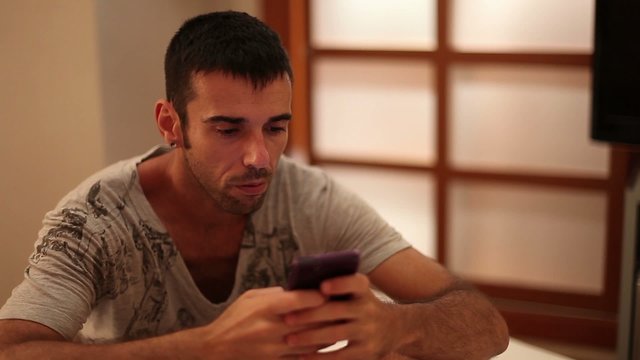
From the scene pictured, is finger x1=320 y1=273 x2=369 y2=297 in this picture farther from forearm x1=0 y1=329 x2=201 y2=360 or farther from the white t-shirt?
the white t-shirt

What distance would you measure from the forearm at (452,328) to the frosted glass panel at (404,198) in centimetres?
133

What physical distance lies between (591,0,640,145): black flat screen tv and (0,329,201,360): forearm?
1.45 m

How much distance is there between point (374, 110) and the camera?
2.94 metres

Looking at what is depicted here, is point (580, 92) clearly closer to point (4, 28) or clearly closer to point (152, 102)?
point (152, 102)

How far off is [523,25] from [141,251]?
5.11 ft

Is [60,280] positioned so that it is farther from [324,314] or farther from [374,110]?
[374,110]

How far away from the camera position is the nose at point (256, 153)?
54.7 inches

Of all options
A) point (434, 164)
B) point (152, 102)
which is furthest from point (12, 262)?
point (434, 164)

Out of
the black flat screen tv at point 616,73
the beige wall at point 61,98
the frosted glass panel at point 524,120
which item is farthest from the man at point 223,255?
the frosted glass panel at point 524,120

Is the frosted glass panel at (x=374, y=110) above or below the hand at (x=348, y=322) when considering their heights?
above

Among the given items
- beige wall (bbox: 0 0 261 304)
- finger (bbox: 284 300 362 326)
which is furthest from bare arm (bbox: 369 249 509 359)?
beige wall (bbox: 0 0 261 304)

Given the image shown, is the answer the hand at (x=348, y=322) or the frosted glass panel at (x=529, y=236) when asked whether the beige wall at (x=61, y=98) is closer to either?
the frosted glass panel at (x=529, y=236)

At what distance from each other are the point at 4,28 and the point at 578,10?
1.58 m

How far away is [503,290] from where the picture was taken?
277 cm
